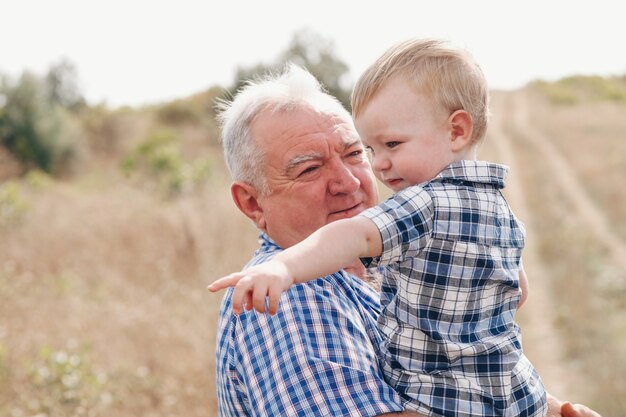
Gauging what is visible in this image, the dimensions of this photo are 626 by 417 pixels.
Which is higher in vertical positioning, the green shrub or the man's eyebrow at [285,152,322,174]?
the man's eyebrow at [285,152,322,174]

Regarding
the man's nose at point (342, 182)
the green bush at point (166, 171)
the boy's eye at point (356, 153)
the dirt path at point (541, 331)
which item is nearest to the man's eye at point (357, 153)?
the boy's eye at point (356, 153)

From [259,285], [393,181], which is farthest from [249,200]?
[259,285]

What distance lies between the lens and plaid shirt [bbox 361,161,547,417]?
1.72 metres

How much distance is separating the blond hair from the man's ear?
2.38ft

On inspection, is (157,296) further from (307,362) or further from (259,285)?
(259,285)

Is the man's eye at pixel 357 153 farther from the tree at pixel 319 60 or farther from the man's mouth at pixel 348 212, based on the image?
the tree at pixel 319 60

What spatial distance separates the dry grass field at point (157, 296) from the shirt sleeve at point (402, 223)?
364cm

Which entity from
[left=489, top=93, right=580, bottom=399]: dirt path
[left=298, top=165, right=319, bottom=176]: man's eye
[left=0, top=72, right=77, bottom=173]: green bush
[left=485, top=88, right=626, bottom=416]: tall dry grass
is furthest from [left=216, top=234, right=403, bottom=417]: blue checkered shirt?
[left=0, top=72, right=77, bottom=173]: green bush

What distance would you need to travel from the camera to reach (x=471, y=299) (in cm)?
177

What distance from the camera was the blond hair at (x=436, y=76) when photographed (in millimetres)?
1857

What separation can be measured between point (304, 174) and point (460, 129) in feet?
2.36

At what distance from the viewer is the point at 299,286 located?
6.60 feet

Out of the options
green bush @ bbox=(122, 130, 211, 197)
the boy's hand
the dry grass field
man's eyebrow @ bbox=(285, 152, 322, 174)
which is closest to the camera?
the boy's hand

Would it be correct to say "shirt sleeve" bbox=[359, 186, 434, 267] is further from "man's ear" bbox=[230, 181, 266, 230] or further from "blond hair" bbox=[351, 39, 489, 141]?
"man's ear" bbox=[230, 181, 266, 230]
